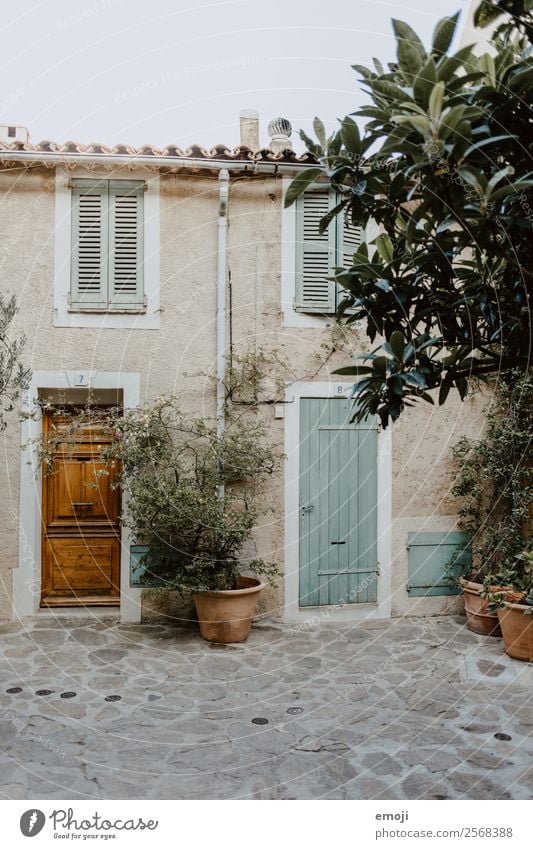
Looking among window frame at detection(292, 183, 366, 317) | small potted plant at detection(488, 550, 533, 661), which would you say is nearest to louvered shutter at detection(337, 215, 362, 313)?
window frame at detection(292, 183, 366, 317)

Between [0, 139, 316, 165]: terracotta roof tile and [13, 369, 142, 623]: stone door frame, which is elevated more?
[0, 139, 316, 165]: terracotta roof tile

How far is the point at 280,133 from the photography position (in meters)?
6.22

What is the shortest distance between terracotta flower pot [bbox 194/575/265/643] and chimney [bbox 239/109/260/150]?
4.18m

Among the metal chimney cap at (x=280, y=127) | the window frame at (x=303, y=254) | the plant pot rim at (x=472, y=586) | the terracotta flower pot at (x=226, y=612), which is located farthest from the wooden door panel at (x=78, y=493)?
the metal chimney cap at (x=280, y=127)

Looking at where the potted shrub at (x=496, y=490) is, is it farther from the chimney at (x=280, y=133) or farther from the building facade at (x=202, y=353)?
the chimney at (x=280, y=133)

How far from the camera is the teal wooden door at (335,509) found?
230 inches

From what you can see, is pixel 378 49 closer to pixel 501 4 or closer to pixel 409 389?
pixel 501 4

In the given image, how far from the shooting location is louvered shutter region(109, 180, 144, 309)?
18.9 ft

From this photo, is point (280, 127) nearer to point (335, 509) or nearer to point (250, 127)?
point (250, 127)

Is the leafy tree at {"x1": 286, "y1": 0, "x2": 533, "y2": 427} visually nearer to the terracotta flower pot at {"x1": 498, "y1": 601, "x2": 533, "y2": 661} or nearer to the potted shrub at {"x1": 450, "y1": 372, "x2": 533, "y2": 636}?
the terracotta flower pot at {"x1": 498, "y1": 601, "x2": 533, "y2": 661}

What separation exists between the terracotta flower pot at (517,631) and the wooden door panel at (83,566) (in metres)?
3.38

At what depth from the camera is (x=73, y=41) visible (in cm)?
339

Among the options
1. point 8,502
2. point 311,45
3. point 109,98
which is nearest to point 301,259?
point 109,98

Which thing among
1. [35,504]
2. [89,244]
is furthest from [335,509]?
[89,244]
